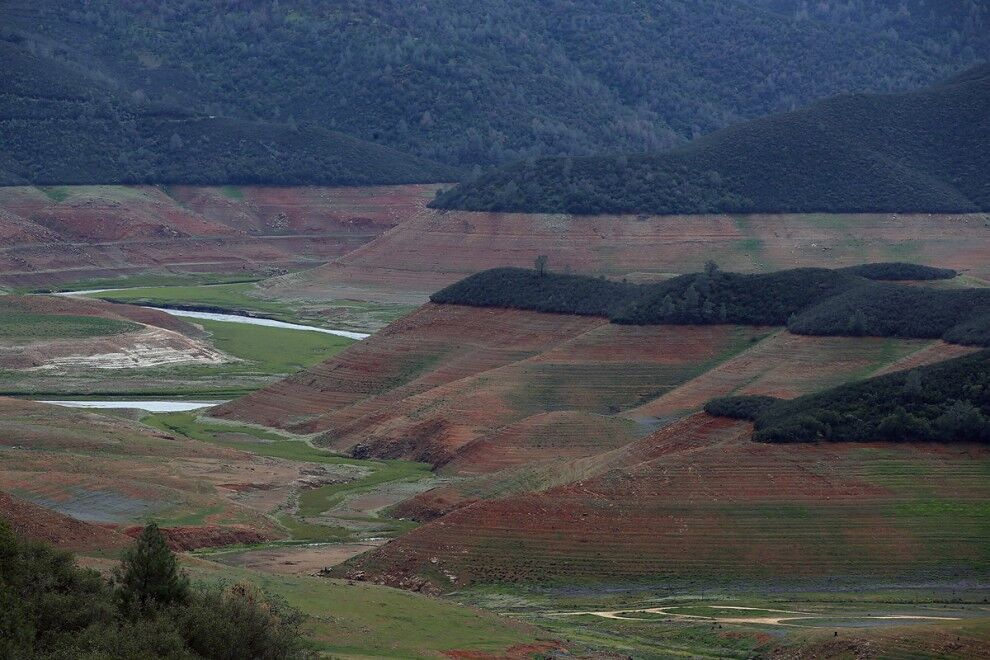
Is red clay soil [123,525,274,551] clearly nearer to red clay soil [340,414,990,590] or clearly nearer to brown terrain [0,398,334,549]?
brown terrain [0,398,334,549]

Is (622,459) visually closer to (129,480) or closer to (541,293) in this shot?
(129,480)

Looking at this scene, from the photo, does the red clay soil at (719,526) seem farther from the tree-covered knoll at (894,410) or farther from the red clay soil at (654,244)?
the red clay soil at (654,244)

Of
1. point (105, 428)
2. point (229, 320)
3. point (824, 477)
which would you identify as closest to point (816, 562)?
point (824, 477)

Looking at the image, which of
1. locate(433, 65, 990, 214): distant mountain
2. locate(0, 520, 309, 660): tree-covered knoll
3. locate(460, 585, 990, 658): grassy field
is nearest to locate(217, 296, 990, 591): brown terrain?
locate(460, 585, 990, 658): grassy field

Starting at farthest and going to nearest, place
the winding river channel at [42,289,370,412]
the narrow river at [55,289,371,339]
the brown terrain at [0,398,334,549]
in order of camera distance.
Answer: the narrow river at [55,289,371,339] < the winding river channel at [42,289,370,412] < the brown terrain at [0,398,334,549]

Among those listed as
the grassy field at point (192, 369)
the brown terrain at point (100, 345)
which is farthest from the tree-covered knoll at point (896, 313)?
the brown terrain at point (100, 345)

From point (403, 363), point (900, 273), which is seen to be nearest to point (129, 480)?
point (403, 363)
